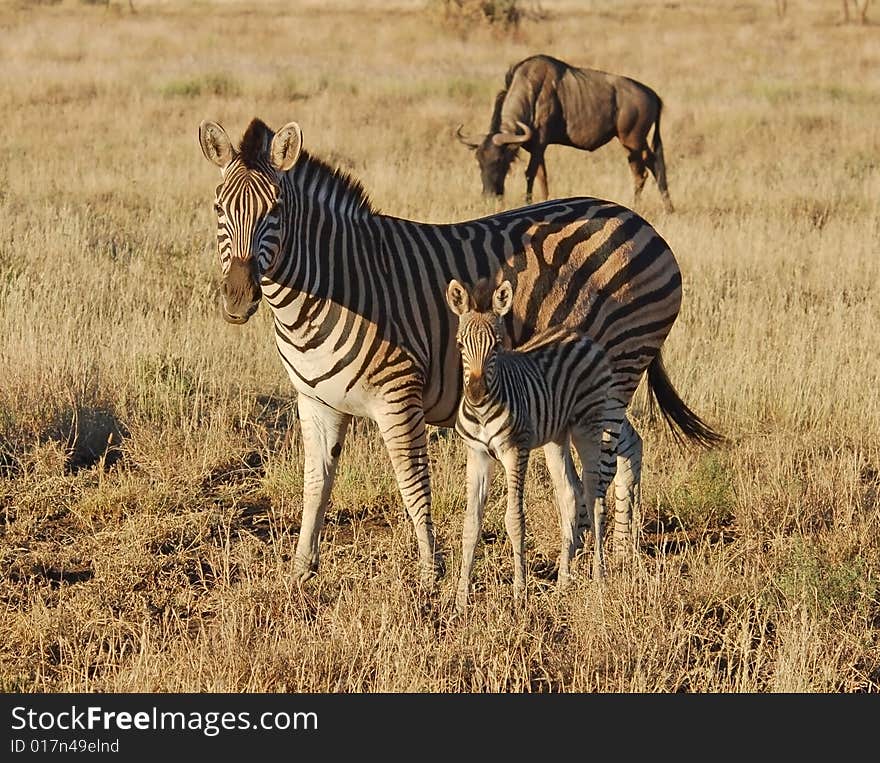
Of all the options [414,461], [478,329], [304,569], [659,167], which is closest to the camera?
[478,329]

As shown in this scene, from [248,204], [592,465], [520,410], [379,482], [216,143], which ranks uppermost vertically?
[216,143]

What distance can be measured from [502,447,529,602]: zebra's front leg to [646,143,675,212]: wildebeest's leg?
29.5 feet

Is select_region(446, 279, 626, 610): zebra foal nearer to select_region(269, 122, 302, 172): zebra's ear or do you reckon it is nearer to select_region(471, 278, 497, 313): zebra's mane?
select_region(471, 278, 497, 313): zebra's mane

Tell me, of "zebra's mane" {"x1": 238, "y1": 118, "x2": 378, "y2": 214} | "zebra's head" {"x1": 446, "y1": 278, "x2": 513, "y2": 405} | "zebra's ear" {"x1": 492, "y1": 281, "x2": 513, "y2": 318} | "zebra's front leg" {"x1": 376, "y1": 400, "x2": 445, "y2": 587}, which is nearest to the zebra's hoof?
"zebra's front leg" {"x1": 376, "y1": 400, "x2": 445, "y2": 587}

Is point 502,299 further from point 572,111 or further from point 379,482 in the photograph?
point 572,111

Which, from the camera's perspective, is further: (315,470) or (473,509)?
Result: (315,470)

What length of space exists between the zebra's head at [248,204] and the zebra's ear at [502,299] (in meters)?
0.89

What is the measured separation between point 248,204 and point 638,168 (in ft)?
36.6

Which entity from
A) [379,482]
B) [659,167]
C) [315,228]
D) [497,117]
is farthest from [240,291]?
[497,117]

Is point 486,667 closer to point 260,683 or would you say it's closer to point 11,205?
point 260,683

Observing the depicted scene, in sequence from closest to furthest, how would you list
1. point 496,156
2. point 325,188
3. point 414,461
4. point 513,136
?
point 414,461
point 325,188
point 496,156
point 513,136

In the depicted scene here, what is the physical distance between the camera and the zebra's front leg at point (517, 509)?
4.91m

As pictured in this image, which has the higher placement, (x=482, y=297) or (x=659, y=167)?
(x=659, y=167)

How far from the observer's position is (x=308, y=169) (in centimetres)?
525
